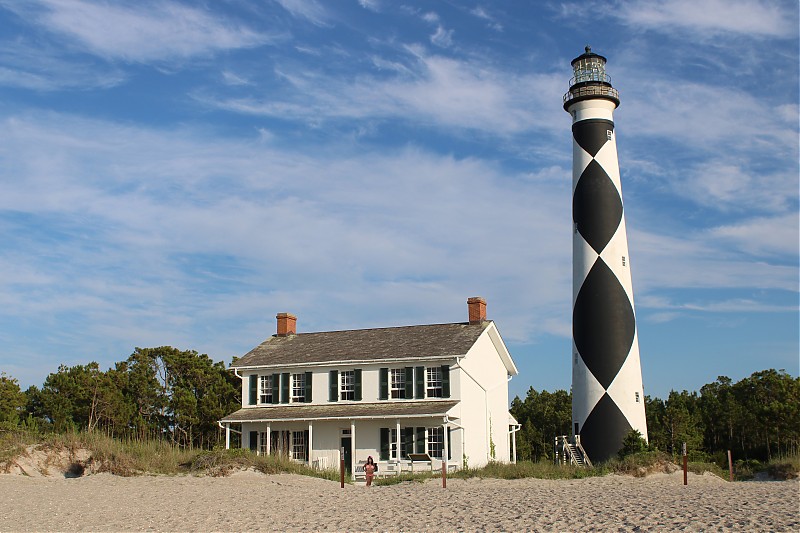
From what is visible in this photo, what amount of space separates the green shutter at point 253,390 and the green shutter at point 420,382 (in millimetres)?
6003

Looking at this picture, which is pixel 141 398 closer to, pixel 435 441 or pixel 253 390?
pixel 253 390

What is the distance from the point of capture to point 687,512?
11.7 meters

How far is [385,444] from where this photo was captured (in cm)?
2547

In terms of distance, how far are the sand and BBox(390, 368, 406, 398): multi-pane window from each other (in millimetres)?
7260

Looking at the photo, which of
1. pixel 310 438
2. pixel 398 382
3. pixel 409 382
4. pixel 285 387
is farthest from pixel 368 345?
pixel 310 438

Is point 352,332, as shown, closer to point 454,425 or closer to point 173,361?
point 454,425

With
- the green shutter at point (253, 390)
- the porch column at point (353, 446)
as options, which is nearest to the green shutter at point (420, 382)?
the porch column at point (353, 446)

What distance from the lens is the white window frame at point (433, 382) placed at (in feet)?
84.3

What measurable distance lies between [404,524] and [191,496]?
5.51 m

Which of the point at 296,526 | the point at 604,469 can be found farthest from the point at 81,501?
the point at 604,469

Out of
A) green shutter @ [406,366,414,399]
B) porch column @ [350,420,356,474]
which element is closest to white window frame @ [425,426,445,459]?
green shutter @ [406,366,414,399]

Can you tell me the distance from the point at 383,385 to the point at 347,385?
143cm

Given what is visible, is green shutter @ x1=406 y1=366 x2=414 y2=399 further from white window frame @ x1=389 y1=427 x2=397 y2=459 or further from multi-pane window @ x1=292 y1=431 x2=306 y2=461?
multi-pane window @ x1=292 y1=431 x2=306 y2=461

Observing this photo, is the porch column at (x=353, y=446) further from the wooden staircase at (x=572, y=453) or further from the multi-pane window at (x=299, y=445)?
the wooden staircase at (x=572, y=453)
